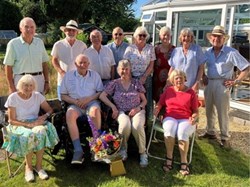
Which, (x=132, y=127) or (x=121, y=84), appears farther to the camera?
(x=121, y=84)

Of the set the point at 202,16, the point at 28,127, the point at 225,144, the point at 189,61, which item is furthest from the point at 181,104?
the point at 202,16

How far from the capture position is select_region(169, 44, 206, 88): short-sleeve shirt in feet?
14.2

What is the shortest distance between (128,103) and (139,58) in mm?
666

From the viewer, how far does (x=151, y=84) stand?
4691 mm

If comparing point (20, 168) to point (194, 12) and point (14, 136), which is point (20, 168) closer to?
point (14, 136)

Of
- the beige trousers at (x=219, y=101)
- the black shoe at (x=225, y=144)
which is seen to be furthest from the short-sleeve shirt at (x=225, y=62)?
the black shoe at (x=225, y=144)

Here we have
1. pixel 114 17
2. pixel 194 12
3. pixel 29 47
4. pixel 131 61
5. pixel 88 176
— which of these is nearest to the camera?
pixel 88 176

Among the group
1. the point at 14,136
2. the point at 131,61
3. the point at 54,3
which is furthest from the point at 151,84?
the point at 54,3

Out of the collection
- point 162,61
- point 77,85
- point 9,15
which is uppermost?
point 9,15

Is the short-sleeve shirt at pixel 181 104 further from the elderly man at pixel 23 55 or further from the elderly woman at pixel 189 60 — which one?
the elderly man at pixel 23 55

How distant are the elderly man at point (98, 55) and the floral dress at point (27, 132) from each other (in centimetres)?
96

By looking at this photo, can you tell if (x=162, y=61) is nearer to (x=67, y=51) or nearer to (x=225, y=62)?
(x=225, y=62)

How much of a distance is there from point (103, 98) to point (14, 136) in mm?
1235

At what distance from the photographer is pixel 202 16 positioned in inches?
280
